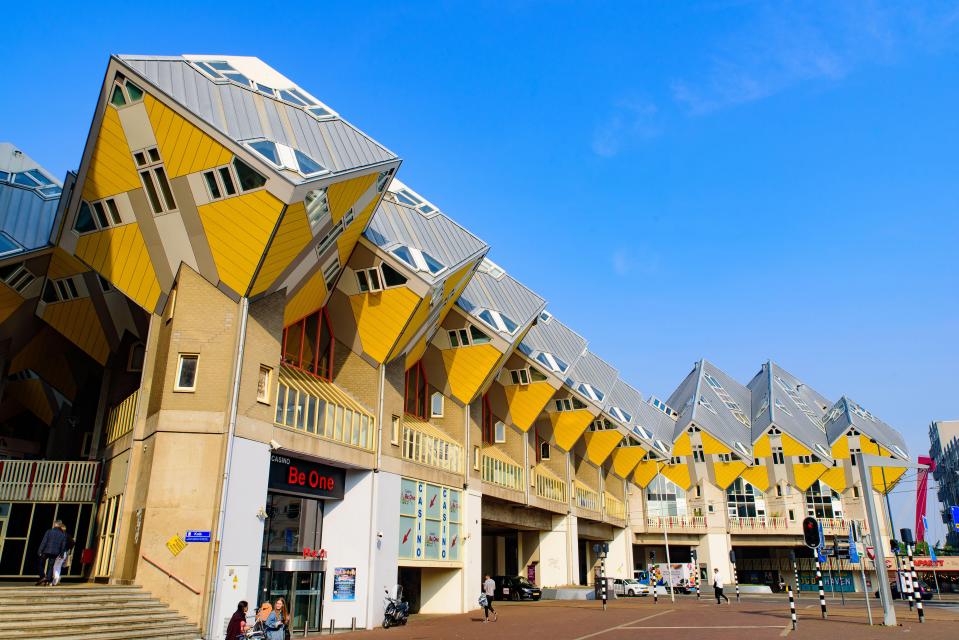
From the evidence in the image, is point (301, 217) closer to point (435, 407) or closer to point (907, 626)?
point (435, 407)

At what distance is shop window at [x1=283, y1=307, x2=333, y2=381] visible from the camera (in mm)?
26594

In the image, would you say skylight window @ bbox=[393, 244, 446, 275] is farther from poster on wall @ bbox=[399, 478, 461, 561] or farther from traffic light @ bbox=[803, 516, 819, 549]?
traffic light @ bbox=[803, 516, 819, 549]

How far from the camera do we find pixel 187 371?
68.0 feet

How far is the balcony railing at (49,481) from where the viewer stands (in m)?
25.6

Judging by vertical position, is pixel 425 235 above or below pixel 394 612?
above

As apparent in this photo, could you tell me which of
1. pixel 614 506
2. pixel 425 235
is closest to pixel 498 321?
pixel 425 235

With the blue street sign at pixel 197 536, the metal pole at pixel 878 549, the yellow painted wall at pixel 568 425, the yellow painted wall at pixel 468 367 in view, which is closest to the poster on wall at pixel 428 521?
the yellow painted wall at pixel 468 367

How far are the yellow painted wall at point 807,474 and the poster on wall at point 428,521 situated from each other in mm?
46877

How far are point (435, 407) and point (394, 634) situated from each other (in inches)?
538

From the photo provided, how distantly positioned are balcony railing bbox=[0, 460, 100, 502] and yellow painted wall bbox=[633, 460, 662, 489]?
47.7 meters

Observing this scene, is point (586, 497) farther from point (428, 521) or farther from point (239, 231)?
point (239, 231)

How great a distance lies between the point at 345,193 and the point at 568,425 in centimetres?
2972

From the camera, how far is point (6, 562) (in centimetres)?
2597

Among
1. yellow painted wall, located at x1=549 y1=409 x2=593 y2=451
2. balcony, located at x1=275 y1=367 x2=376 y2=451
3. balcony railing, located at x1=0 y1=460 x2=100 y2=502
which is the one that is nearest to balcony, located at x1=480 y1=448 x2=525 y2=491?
yellow painted wall, located at x1=549 y1=409 x2=593 y2=451
